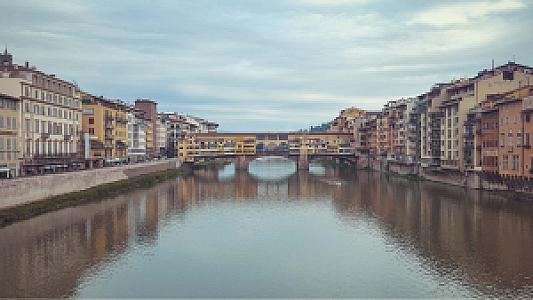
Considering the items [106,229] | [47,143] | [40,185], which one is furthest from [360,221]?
[47,143]

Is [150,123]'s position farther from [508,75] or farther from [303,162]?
[508,75]

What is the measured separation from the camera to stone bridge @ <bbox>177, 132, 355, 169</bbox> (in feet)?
271

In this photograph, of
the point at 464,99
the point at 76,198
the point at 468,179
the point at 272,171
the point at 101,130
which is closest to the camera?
the point at 76,198

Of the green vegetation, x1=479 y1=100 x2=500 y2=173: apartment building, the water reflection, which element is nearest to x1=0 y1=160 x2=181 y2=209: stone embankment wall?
the green vegetation

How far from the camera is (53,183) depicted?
36500 mm

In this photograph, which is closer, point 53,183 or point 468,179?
point 53,183

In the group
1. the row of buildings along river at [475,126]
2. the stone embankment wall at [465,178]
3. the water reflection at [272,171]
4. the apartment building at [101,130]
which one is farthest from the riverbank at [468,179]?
the apartment building at [101,130]

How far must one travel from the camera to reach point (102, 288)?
18.6 metres

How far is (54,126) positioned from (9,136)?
356 inches

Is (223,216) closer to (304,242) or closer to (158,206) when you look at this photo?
(158,206)

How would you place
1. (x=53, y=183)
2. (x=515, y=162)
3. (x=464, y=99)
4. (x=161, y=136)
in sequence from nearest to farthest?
(x=53, y=183) < (x=515, y=162) < (x=464, y=99) < (x=161, y=136)

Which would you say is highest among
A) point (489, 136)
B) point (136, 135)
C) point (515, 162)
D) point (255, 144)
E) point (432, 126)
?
point (432, 126)

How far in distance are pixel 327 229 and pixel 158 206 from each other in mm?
15569

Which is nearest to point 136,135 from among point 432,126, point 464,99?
point 432,126
